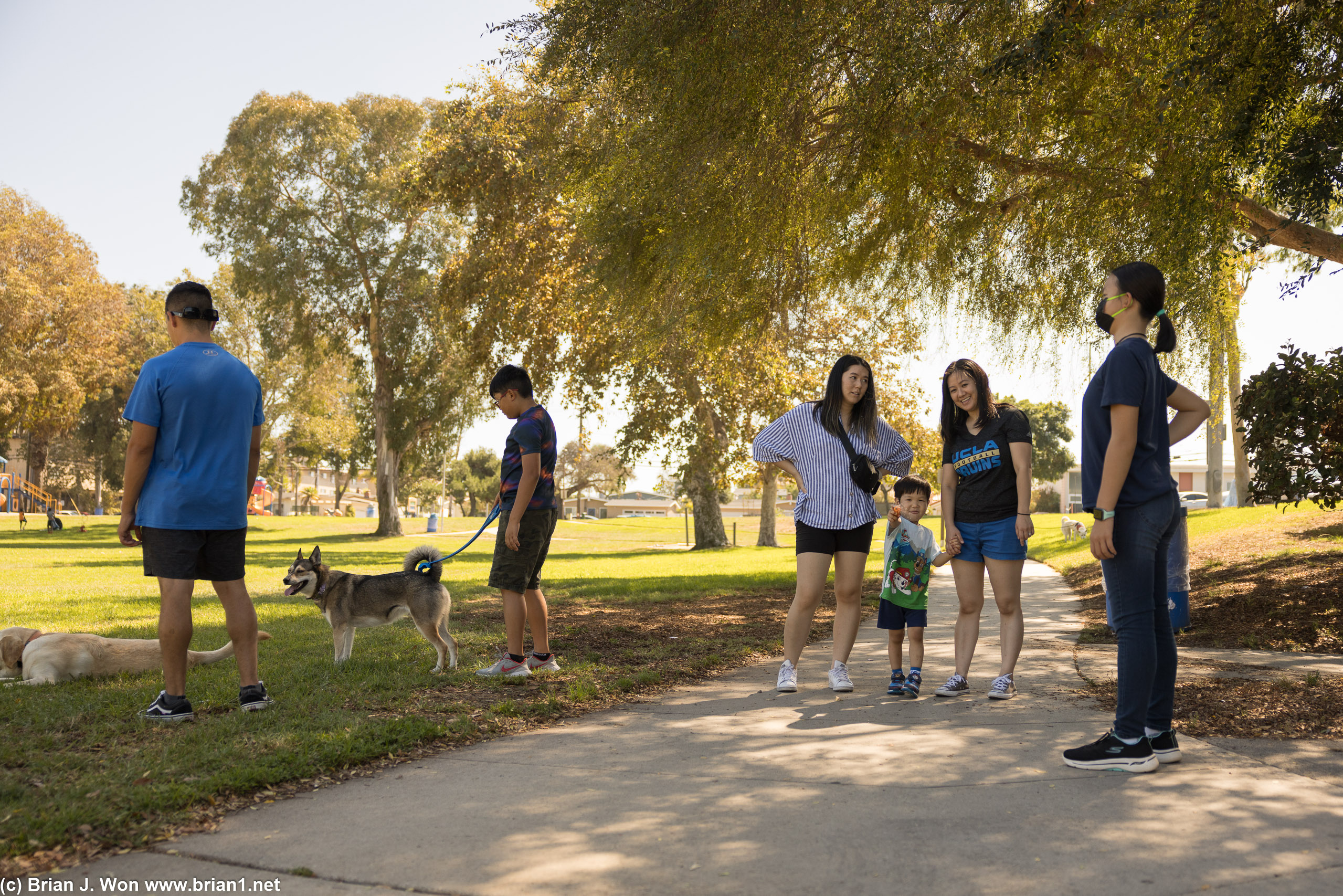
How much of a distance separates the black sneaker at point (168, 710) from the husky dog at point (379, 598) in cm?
158

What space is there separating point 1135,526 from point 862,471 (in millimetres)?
1981

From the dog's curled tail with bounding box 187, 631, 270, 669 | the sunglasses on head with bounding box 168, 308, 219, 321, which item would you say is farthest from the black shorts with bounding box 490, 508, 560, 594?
the sunglasses on head with bounding box 168, 308, 219, 321

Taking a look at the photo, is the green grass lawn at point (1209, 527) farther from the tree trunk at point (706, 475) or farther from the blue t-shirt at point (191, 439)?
the blue t-shirt at point (191, 439)

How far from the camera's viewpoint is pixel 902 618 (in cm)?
620

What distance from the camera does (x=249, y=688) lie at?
5.22 metres

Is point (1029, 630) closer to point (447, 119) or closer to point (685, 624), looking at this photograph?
point (685, 624)

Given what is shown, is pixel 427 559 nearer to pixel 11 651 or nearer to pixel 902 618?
pixel 11 651

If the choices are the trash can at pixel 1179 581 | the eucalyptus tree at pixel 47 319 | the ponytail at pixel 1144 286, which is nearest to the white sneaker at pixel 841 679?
the ponytail at pixel 1144 286

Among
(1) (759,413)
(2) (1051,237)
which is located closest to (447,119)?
(1) (759,413)

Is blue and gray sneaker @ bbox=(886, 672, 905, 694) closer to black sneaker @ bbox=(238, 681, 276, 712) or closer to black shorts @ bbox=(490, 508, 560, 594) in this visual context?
black shorts @ bbox=(490, 508, 560, 594)

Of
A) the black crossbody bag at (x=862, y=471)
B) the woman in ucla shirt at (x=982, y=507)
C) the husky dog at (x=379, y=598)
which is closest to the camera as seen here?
the woman in ucla shirt at (x=982, y=507)

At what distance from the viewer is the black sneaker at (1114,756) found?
4.02m

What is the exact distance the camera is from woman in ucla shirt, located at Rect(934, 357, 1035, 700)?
231 inches

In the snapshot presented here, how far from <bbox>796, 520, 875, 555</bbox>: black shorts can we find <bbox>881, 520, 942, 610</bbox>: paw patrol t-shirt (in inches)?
6.7
